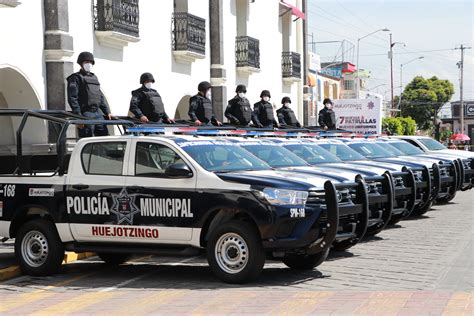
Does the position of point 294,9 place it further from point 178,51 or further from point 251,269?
point 251,269

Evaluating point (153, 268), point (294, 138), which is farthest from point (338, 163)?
point (153, 268)

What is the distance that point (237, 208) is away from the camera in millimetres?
9266

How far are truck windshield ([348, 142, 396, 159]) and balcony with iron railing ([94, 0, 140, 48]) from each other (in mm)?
5969

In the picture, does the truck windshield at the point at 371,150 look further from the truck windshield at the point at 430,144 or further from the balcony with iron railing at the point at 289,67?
the balcony with iron railing at the point at 289,67

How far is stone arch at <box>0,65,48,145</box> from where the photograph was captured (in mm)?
16359

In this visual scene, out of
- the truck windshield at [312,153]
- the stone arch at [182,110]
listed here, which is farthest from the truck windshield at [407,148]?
the stone arch at [182,110]

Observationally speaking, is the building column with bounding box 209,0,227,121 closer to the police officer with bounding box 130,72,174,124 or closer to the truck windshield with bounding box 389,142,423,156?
the truck windshield with bounding box 389,142,423,156

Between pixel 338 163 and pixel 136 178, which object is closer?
pixel 136 178

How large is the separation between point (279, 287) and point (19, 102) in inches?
369

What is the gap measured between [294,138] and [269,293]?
6.24 metres

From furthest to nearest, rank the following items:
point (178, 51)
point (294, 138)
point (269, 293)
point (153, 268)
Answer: point (178, 51) < point (294, 138) < point (153, 268) < point (269, 293)

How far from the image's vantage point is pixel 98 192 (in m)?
10.0

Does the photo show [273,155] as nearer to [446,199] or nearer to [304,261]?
[304,261]

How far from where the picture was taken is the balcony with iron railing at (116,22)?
1828cm
